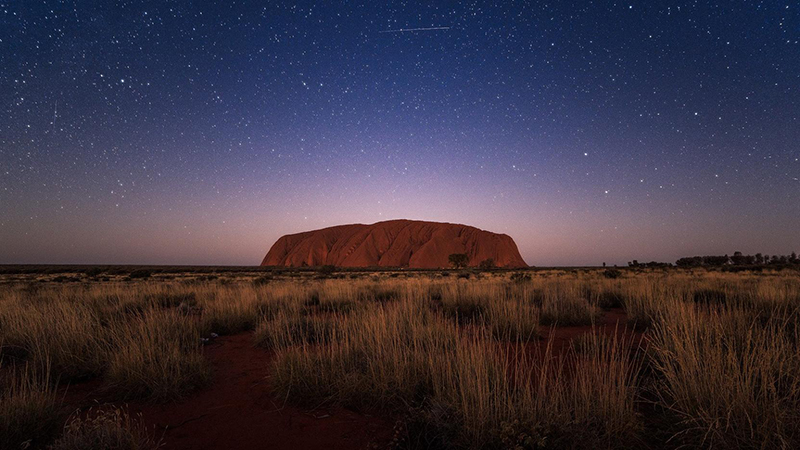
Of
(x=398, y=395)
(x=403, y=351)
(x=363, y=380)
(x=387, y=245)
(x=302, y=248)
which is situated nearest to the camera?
(x=398, y=395)

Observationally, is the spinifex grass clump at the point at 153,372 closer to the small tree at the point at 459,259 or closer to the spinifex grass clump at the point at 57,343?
the spinifex grass clump at the point at 57,343

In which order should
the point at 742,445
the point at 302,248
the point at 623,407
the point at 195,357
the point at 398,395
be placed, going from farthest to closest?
the point at 302,248 < the point at 195,357 < the point at 398,395 < the point at 623,407 < the point at 742,445

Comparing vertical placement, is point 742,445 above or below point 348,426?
above

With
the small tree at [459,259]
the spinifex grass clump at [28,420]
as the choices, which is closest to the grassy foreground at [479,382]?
the spinifex grass clump at [28,420]

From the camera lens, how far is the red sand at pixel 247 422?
2971 mm

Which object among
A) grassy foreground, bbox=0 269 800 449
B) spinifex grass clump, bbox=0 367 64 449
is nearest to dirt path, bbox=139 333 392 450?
grassy foreground, bbox=0 269 800 449

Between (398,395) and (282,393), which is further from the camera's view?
(282,393)

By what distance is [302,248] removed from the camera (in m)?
112

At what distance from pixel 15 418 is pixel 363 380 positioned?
2.82 metres

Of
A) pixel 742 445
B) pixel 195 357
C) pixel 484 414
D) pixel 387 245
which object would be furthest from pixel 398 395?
pixel 387 245

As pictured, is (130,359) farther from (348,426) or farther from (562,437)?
(562,437)

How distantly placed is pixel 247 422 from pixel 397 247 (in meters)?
97.0

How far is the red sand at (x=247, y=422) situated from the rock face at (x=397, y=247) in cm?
8626

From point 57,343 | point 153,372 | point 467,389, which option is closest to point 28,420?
point 153,372
